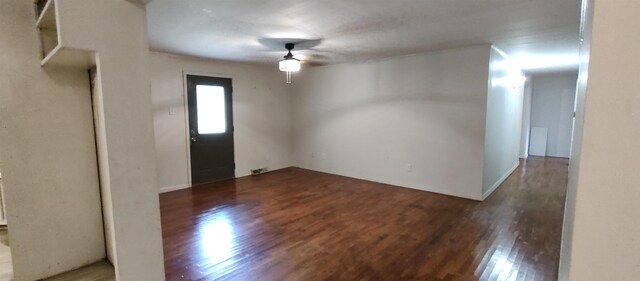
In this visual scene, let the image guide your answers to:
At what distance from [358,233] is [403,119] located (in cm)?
247

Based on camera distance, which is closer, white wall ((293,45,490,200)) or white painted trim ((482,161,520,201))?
white wall ((293,45,490,200))

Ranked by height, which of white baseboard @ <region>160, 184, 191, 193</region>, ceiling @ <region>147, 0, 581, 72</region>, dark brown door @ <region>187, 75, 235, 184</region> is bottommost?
white baseboard @ <region>160, 184, 191, 193</region>

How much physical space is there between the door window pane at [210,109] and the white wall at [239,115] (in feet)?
0.86

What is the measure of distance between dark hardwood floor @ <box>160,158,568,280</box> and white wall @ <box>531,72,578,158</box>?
3.81 meters

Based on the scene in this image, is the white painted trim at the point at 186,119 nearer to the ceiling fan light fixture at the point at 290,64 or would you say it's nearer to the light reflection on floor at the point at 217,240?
the light reflection on floor at the point at 217,240

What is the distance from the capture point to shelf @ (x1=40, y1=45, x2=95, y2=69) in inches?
43.0

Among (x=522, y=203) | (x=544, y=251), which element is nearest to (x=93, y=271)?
(x=544, y=251)

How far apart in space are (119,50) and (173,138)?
4.08 m

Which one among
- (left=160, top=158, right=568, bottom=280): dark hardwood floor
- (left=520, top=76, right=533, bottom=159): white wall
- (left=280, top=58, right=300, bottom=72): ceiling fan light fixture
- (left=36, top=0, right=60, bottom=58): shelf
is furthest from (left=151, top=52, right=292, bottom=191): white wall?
(left=520, top=76, right=533, bottom=159): white wall

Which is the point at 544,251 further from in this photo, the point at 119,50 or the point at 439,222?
the point at 119,50

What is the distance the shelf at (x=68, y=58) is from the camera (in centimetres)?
109

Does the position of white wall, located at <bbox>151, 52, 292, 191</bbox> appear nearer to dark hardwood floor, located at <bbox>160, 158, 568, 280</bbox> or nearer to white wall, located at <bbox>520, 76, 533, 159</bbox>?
dark hardwood floor, located at <bbox>160, 158, 568, 280</bbox>

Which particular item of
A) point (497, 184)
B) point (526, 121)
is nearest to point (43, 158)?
point (497, 184)

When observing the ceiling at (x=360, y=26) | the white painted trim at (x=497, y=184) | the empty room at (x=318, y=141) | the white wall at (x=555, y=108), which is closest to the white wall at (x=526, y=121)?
the empty room at (x=318, y=141)
